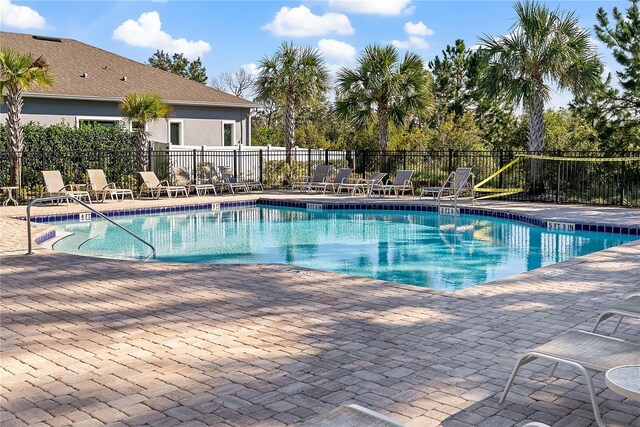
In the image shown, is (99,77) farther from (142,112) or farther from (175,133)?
(142,112)

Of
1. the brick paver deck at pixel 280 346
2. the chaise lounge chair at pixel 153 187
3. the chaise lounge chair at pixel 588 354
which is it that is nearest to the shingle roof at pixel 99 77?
the chaise lounge chair at pixel 153 187

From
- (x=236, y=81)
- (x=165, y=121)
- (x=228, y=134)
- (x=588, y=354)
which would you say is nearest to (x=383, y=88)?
(x=228, y=134)

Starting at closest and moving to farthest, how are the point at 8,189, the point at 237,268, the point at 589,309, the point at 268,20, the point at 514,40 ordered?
the point at 589,309
the point at 237,268
the point at 8,189
the point at 514,40
the point at 268,20

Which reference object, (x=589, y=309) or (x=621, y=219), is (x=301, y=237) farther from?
(x=589, y=309)

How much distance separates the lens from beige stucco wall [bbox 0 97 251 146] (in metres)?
22.0

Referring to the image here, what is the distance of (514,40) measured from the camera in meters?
18.1

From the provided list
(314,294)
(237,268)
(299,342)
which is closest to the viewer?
(299,342)

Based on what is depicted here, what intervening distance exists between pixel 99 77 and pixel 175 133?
133 inches

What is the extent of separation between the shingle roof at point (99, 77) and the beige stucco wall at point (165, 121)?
49cm

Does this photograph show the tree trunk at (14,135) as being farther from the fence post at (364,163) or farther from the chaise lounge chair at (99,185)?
the fence post at (364,163)

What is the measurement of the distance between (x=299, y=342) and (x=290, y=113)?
19.0m

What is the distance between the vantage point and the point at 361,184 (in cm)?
1995

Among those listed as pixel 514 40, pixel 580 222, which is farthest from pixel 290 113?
pixel 580 222

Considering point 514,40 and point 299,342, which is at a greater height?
point 514,40
